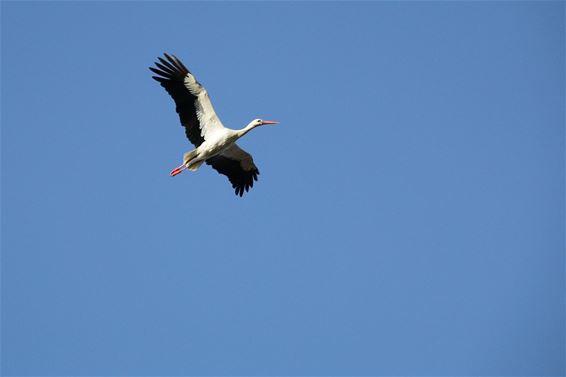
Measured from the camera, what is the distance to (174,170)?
951 inches

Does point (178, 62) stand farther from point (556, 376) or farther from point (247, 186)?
point (556, 376)

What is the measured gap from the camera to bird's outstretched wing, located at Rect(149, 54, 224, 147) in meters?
23.0

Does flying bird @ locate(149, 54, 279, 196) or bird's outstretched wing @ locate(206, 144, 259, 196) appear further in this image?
bird's outstretched wing @ locate(206, 144, 259, 196)

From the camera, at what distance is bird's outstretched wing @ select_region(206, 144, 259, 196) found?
967 inches

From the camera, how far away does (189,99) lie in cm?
2323

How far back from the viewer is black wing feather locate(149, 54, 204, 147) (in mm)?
22969

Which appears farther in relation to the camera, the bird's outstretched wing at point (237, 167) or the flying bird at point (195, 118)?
the bird's outstretched wing at point (237, 167)

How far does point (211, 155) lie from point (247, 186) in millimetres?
1785

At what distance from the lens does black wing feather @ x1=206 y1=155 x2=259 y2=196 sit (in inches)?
976

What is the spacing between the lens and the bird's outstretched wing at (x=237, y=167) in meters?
24.6

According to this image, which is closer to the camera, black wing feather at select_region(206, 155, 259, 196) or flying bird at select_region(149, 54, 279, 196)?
flying bird at select_region(149, 54, 279, 196)

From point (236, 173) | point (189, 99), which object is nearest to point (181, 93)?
point (189, 99)

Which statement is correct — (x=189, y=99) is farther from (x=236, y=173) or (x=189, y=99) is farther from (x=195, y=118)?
(x=236, y=173)

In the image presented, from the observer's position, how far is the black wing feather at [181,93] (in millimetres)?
22969
